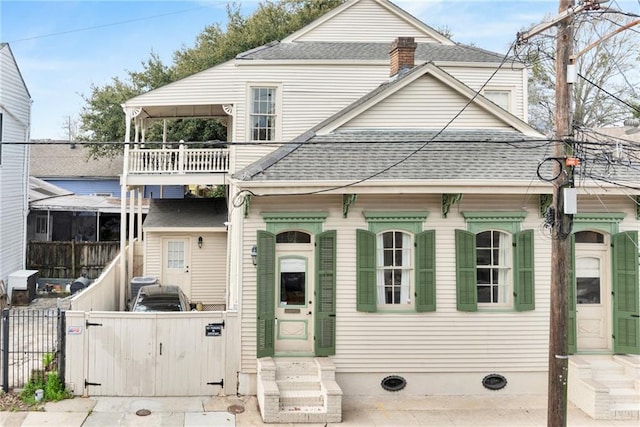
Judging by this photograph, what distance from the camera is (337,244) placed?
9.73 metres

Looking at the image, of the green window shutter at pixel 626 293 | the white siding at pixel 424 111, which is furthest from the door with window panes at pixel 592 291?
the white siding at pixel 424 111

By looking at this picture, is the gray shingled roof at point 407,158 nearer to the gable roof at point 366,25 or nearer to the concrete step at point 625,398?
the concrete step at point 625,398

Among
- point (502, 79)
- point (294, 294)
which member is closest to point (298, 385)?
point (294, 294)

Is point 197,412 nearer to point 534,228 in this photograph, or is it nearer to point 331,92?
point 534,228

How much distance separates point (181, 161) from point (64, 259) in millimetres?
9000

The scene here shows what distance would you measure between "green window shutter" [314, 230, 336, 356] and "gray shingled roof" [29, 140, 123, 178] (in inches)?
1051

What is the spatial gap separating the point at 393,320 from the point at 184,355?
166 inches

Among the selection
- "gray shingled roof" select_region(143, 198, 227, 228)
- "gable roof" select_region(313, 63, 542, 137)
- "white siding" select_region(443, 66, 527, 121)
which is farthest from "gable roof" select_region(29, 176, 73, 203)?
"white siding" select_region(443, 66, 527, 121)

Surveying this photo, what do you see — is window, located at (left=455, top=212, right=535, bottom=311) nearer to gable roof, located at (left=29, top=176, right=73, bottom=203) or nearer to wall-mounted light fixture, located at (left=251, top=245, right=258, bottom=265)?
wall-mounted light fixture, located at (left=251, top=245, right=258, bottom=265)

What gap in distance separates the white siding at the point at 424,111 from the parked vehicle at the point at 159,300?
625 centimetres

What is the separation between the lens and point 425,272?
9.72 m

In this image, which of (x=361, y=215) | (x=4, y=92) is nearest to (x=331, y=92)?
(x=361, y=215)

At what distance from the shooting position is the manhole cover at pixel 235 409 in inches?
338

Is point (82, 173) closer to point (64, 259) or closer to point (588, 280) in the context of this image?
point (64, 259)
